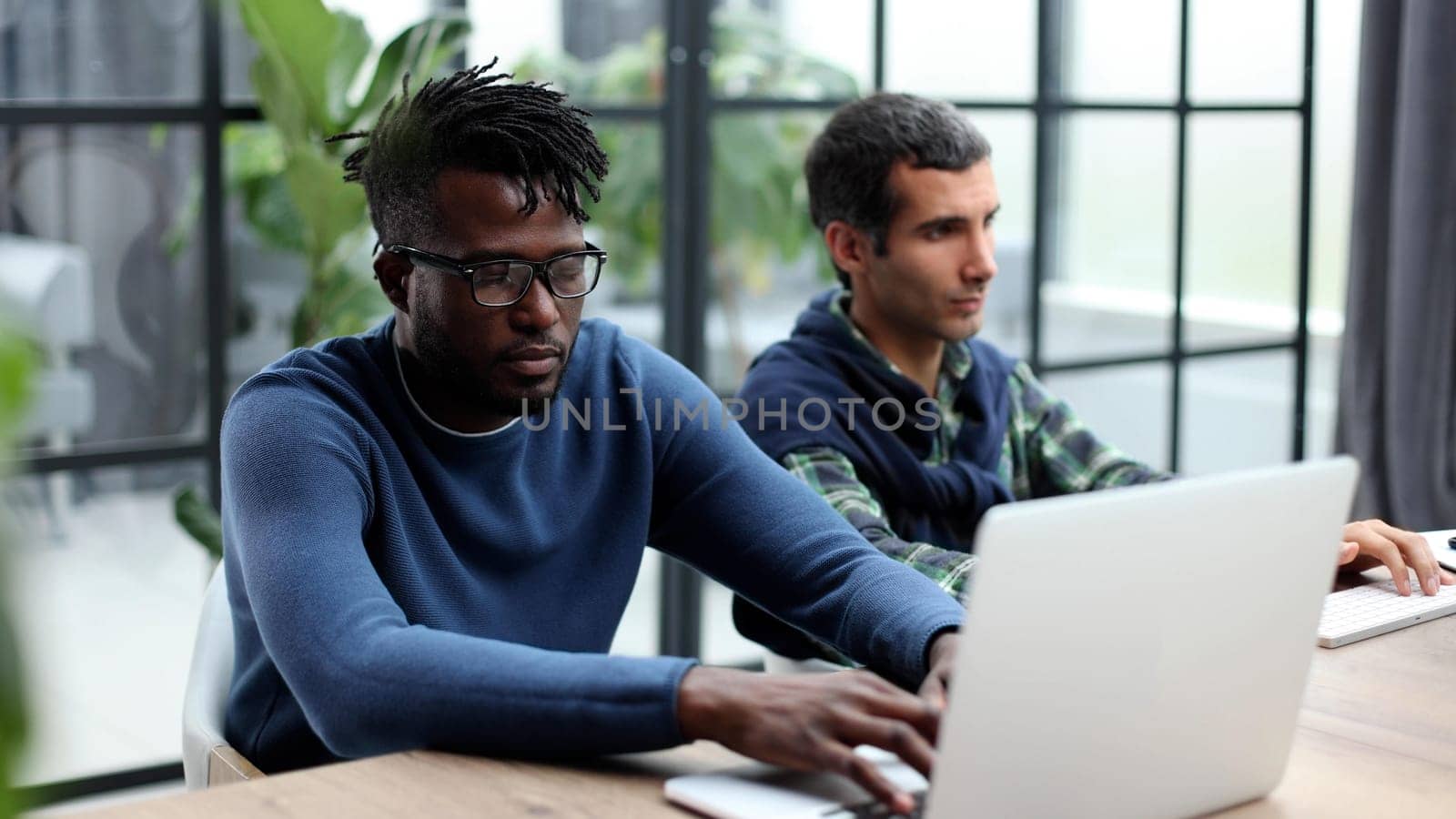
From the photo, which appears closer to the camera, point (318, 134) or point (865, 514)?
point (865, 514)

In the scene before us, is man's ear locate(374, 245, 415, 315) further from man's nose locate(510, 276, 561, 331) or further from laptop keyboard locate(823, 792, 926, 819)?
laptop keyboard locate(823, 792, 926, 819)

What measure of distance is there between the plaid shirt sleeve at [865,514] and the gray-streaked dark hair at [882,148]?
320 millimetres

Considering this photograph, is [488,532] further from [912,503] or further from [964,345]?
[964,345]

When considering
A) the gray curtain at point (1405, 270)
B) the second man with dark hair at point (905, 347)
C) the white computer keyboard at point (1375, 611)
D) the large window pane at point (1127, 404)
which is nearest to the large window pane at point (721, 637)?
the large window pane at point (1127, 404)

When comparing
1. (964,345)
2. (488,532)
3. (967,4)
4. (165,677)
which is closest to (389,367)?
(488,532)

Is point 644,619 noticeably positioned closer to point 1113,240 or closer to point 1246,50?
point 1113,240

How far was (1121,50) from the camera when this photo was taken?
3471 mm

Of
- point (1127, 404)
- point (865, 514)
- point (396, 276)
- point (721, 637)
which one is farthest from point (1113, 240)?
point (396, 276)

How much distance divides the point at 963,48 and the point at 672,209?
0.76m

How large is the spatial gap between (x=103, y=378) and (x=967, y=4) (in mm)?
1872

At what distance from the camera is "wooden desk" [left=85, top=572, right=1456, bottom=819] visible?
97 centimetres

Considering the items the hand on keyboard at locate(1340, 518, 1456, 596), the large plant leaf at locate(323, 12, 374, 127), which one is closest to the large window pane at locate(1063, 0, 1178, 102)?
the large plant leaf at locate(323, 12, 374, 127)

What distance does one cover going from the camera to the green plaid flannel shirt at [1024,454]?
1.81 meters

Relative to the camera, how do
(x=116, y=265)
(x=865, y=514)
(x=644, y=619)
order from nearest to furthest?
(x=865, y=514) < (x=116, y=265) < (x=644, y=619)
